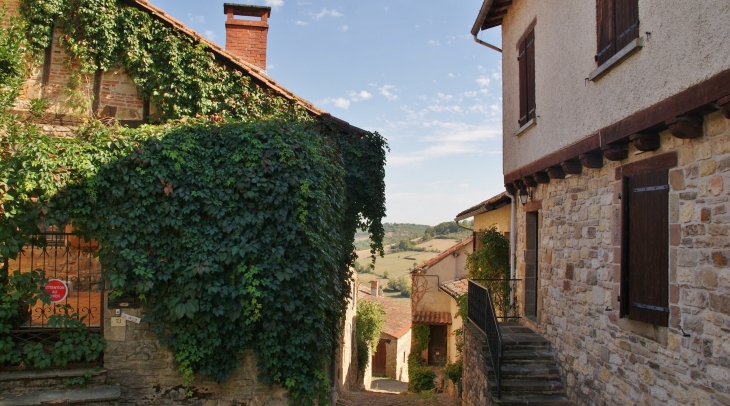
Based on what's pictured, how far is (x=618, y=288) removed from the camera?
5500 millimetres

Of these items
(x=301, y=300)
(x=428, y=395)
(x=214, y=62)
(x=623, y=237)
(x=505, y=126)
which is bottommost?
(x=428, y=395)

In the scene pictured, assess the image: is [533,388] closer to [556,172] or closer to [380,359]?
[556,172]

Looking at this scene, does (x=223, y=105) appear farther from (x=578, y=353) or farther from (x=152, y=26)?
(x=578, y=353)

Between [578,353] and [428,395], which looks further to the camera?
[428,395]

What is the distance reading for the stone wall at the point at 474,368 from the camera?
7988mm

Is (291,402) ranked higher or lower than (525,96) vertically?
lower

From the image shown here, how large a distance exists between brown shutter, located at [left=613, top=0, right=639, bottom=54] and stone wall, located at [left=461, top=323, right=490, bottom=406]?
481 centimetres

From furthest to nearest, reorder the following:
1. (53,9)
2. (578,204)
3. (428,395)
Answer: (428,395) → (53,9) → (578,204)

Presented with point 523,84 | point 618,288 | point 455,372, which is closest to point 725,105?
point 618,288

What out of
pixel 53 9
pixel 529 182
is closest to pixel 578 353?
pixel 529 182

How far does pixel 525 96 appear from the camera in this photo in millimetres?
8930

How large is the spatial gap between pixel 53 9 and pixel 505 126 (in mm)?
8440

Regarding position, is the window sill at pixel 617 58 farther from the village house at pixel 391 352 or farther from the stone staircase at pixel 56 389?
the village house at pixel 391 352

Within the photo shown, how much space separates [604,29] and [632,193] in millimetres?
1882
